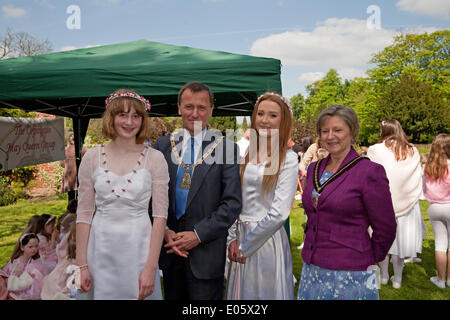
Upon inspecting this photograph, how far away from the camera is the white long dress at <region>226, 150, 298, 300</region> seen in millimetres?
2141

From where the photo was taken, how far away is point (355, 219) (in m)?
1.94

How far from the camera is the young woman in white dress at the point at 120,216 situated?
6.17 ft

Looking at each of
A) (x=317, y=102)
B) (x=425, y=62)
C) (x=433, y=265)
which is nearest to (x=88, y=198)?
(x=433, y=265)

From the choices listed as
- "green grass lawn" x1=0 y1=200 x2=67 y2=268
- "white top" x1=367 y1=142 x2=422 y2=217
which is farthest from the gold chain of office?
"green grass lawn" x1=0 y1=200 x2=67 y2=268

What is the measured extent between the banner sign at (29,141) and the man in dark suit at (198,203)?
16.8 ft

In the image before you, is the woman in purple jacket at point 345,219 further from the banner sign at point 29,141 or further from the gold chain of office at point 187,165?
the banner sign at point 29,141

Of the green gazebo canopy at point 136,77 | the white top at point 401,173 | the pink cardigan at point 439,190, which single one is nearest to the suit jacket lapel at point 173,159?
the green gazebo canopy at point 136,77

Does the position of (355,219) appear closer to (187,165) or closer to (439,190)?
(187,165)

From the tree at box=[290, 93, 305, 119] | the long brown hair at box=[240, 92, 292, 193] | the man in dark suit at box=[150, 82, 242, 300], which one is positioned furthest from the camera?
the tree at box=[290, 93, 305, 119]

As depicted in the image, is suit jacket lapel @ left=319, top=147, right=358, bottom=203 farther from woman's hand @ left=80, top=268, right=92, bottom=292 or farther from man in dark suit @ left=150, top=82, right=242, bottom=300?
woman's hand @ left=80, top=268, right=92, bottom=292

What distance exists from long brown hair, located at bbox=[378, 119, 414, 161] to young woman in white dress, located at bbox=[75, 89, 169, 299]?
130 inches

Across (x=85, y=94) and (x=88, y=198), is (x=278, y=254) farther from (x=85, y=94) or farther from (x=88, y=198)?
(x=85, y=94)
